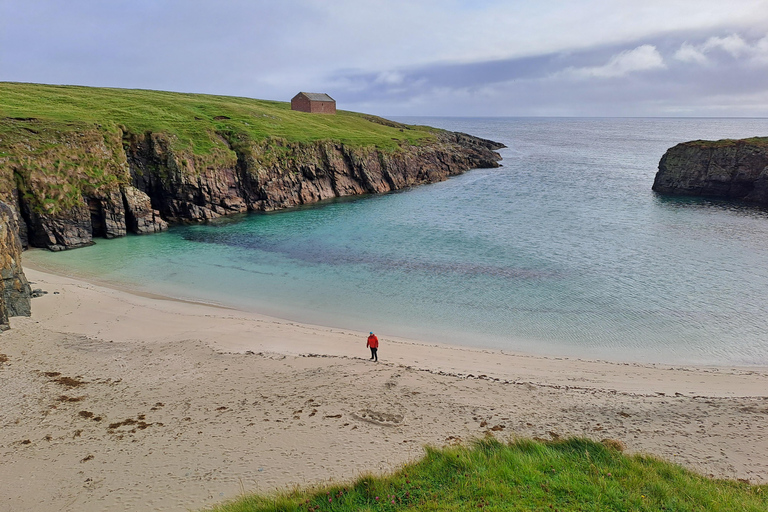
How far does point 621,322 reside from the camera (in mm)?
25469

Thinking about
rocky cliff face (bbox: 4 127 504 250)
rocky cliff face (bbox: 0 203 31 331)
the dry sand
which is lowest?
the dry sand

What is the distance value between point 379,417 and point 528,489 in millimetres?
5943

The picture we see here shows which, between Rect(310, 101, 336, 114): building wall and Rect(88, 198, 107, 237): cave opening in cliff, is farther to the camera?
Rect(310, 101, 336, 114): building wall

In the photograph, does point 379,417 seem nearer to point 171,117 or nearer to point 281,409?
point 281,409

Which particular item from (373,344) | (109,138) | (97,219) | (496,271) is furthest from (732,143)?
(97,219)

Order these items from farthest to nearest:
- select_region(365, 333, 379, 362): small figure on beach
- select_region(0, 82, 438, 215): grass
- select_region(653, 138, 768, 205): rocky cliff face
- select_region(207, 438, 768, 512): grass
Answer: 1. select_region(653, 138, 768, 205): rocky cliff face
2. select_region(0, 82, 438, 215): grass
3. select_region(365, 333, 379, 362): small figure on beach
4. select_region(207, 438, 768, 512): grass

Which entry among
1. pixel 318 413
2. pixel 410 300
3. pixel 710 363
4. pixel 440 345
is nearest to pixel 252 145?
pixel 410 300

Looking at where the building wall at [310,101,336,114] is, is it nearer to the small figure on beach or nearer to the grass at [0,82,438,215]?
the grass at [0,82,438,215]

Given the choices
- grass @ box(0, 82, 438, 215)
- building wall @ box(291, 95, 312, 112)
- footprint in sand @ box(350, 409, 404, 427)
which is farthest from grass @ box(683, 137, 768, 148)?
footprint in sand @ box(350, 409, 404, 427)

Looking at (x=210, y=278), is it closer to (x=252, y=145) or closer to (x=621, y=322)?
(x=621, y=322)

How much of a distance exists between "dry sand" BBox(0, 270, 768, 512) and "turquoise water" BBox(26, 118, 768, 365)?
3027 millimetres

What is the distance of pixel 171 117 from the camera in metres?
63.3

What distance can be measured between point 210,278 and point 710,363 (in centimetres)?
3164

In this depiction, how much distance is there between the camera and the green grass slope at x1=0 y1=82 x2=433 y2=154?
5175 cm
